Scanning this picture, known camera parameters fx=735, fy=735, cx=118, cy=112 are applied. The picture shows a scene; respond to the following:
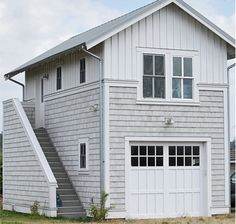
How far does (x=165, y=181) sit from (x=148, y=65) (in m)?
3.73

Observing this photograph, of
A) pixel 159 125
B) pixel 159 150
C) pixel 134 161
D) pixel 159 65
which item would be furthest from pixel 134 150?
pixel 159 65

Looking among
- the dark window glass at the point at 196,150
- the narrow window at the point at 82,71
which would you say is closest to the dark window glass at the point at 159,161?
the dark window glass at the point at 196,150

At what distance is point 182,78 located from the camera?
2383 centimetres

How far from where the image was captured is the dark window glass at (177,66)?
2373cm

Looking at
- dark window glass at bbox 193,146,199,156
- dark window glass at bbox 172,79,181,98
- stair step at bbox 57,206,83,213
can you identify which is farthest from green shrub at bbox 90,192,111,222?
dark window glass at bbox 172,79,181,98

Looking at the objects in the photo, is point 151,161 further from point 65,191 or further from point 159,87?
point 65,191

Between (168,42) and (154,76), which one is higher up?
(168,42)

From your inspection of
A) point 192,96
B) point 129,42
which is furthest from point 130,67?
point 192,96

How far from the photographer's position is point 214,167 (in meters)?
24.1

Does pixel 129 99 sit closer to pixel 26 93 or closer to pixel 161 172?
pixel 161 172

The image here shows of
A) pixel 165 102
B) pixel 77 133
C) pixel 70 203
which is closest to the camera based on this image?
pixel 165 102

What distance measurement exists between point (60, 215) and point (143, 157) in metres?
3.23

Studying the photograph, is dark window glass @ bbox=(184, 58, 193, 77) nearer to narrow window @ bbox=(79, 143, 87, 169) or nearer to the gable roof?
the gable roof

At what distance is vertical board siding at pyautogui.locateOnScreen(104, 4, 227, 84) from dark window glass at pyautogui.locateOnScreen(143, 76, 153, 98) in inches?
14.9
